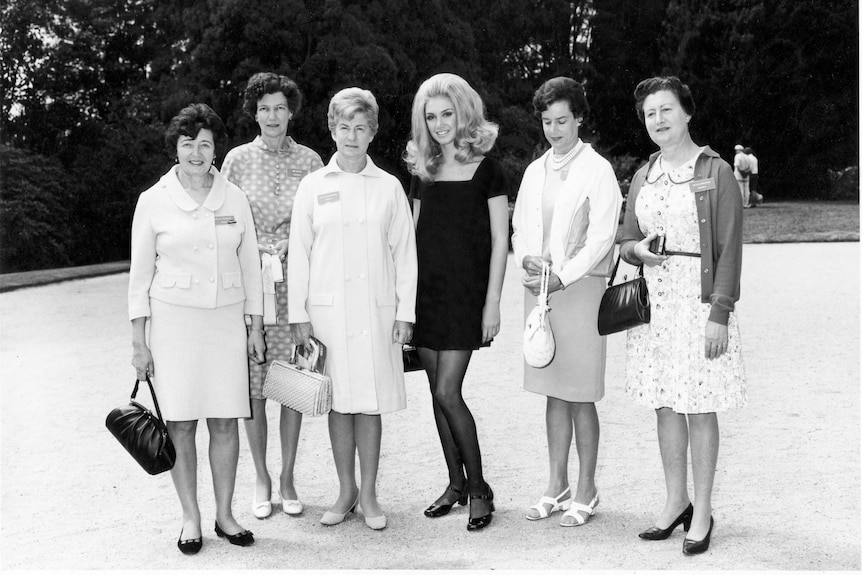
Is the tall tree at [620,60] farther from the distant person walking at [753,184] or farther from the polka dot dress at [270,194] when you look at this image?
the polka dot dress at [270,194]

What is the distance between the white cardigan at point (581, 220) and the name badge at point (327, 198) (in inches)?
32.0

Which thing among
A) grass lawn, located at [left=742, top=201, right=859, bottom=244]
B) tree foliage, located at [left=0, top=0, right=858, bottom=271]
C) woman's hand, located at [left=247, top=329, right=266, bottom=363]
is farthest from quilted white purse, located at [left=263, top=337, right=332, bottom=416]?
grass lawn, located at [left=742, top=201, right=859, bottom=244]

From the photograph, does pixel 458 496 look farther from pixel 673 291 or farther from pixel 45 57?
pixel 45 57

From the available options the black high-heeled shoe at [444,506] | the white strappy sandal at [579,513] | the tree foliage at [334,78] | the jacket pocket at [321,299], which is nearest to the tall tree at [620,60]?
the tree foliage at [334,78]

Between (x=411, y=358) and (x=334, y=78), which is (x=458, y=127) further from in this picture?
(x=334, y=78)

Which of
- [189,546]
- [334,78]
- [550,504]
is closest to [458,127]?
[550,504]

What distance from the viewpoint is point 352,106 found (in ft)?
14.3

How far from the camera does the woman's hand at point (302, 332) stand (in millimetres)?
4410

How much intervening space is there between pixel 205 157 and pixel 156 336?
0.80 m

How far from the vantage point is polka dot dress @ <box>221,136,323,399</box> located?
4883mm

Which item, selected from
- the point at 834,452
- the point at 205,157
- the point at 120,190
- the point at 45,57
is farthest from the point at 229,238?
the point at 45,57

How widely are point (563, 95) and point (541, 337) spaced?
111 cm

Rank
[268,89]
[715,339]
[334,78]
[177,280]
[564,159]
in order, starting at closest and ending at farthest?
[715,339]
[177,280]
[564,159]
[268,89]
[334,78]

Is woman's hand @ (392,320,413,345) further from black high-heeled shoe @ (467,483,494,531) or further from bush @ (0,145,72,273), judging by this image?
bush @ (0,145,72,273)
